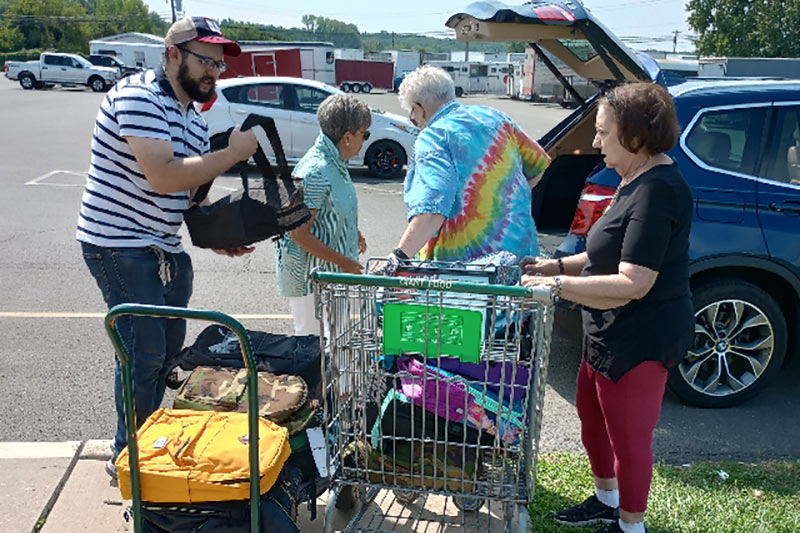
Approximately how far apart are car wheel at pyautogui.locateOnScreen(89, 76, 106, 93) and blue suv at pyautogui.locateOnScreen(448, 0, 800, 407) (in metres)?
42.0

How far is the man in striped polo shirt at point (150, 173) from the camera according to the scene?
2.69 metres

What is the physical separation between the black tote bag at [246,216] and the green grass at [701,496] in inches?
71.7

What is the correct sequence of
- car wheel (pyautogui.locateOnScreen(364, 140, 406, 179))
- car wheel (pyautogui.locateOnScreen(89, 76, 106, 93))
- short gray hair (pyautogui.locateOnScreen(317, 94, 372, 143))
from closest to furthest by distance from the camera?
short gray hair (pyautogui.locateOnScreen(317, 94, 372, 143)) < car wheel (pyautogui.locateOnScreen(364, 140, 406, 179)) < car wheel (pyautogui.locateOnScreen(89, 76, 106, 93))

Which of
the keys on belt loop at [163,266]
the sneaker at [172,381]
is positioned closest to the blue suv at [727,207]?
the keys on belt loop at [163,266]

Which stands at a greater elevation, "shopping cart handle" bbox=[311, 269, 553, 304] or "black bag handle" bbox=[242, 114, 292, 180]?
"black bag handle" bbox=[242, 114, 292, 180]

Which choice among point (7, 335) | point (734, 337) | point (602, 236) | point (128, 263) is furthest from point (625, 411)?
point (7, 335)

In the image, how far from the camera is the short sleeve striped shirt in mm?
2703

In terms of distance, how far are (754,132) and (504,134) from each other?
6.27 ft

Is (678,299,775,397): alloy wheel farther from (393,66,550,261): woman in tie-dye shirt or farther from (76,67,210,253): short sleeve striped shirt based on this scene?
(76,67,210,253): short sleeve striped shirt

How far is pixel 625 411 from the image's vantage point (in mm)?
2613

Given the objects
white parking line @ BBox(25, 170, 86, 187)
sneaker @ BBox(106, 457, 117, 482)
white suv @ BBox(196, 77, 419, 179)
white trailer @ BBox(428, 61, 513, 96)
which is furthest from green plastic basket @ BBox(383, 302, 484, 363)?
white trailer @ BBox(428, 61, 513, 96)

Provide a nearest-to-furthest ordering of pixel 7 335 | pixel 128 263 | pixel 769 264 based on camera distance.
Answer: pixel 128 263 < pixel 769 264 < pixel 7 335

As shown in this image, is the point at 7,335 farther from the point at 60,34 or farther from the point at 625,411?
the point at 60,34

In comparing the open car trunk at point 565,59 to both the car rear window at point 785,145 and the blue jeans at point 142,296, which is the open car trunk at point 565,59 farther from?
the blue jeans at point 142,296
